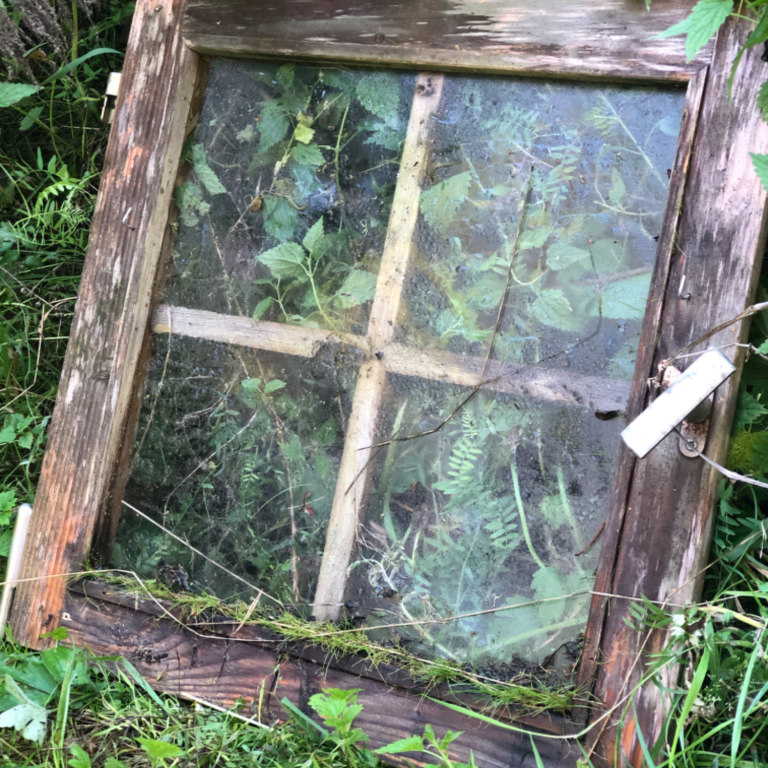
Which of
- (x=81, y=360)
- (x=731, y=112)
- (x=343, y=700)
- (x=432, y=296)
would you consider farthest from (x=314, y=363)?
(x=731, y=112)

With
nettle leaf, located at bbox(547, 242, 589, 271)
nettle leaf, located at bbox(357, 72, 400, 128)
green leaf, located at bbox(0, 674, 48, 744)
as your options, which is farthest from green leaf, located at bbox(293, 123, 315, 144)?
green leaf, located at bbox(0, 674, 48, 744)

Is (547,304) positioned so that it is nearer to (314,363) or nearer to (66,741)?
(314,363)

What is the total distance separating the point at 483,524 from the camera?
1.35 metres

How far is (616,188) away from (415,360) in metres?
0.50

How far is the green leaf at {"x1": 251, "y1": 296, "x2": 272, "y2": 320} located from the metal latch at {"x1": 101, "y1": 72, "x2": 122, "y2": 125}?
1.98 feet

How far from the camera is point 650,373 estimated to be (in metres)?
1.24

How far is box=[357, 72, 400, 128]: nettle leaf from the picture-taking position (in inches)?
56.9

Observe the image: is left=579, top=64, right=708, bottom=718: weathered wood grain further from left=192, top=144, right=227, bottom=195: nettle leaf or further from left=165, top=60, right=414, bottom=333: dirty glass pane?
left=192, top=144, right=227, bottom=195: nettle leaf

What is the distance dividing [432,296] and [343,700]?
2.54 feet

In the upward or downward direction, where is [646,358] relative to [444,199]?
downward

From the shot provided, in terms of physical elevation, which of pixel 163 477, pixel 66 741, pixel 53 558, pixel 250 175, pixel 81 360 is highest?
pixel 250 175

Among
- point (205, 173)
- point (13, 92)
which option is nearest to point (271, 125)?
point (205, 173)

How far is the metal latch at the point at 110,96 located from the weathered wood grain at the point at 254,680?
45.6 inches

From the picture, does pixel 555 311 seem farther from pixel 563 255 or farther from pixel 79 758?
pixel 79 758
